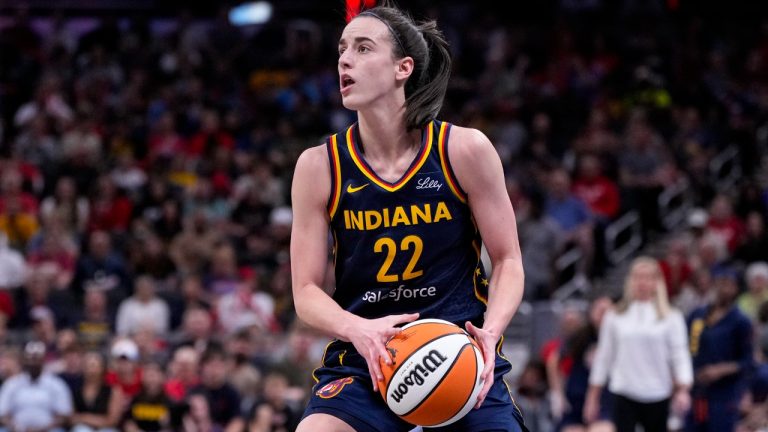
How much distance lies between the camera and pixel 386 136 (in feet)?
15.1

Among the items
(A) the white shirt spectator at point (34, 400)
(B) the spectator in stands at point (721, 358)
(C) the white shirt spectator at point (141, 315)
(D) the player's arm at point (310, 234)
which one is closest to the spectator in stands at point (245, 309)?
(C) the white shirt spectator at point (141, 315)

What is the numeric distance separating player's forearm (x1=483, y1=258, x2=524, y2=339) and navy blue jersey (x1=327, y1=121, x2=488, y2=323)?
0.10 m

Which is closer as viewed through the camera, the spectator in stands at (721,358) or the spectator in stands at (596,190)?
the spectator in stands at (721,358)

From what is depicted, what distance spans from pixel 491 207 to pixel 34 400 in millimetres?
8276

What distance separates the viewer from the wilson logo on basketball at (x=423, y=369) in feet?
13.2

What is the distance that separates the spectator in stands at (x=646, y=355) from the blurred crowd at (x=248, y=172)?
102 centimetres

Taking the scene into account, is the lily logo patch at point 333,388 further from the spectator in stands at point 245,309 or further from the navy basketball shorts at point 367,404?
the spectator in stands at point 245,309

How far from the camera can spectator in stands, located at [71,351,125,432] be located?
11547 millimetres

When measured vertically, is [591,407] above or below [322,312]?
below

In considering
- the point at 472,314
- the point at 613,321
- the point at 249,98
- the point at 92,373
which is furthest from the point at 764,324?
the point at 249,98

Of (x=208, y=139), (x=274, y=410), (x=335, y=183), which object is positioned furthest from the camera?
(x=208, y=139)

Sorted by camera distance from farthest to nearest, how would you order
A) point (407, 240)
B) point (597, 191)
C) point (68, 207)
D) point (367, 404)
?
point (597, 191), point (68, 207), point (407, 240), point (367, 404)

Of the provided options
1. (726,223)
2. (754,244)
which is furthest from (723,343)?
(726,223)

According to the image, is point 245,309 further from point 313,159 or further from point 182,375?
point 313,159
